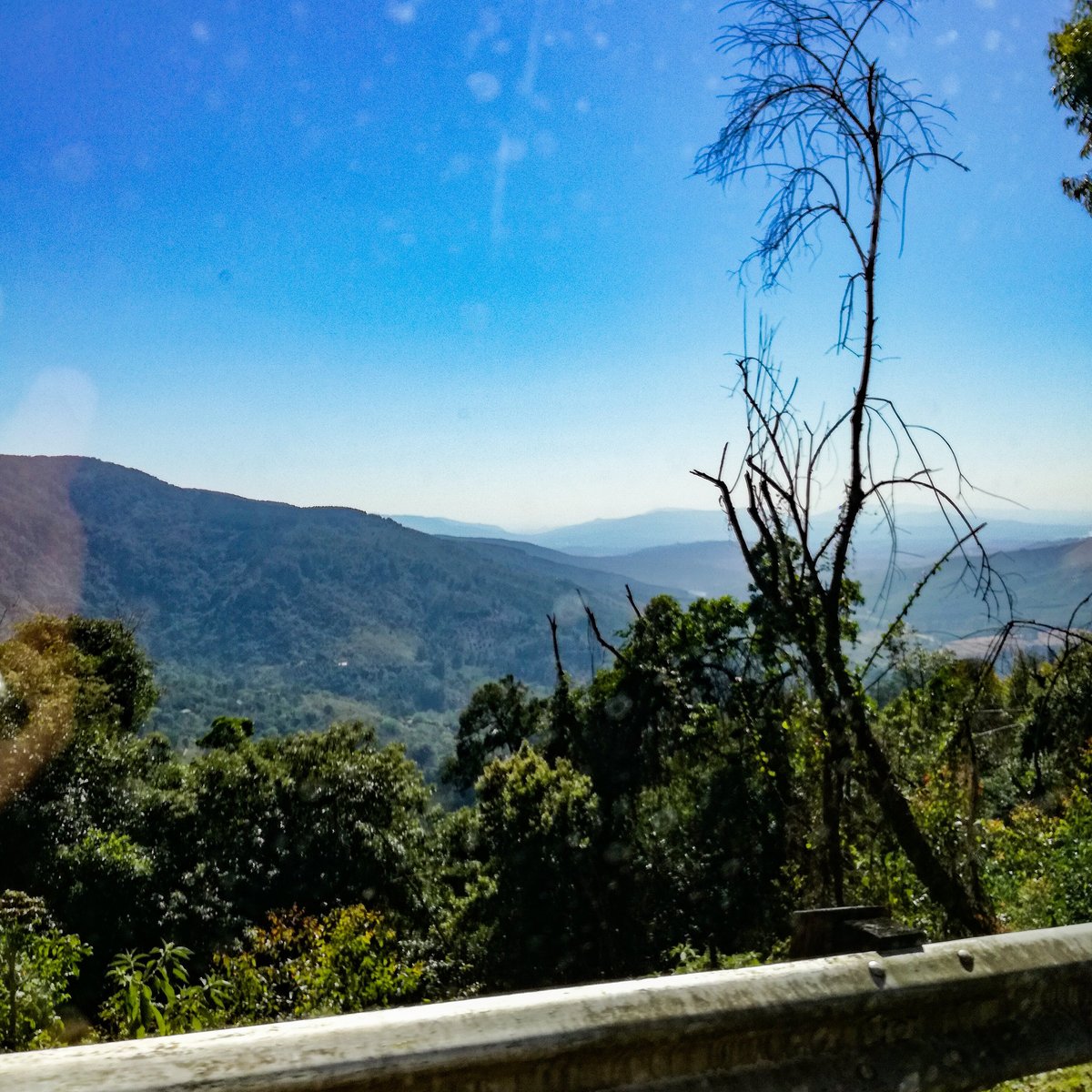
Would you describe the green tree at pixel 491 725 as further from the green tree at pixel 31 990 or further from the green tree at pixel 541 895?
the green tree at pixel 31 990

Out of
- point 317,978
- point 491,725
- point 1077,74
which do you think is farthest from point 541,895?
point 1077,74

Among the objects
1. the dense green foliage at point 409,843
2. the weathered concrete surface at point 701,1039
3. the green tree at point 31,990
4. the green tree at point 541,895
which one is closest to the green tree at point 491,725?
the dense green foliage at point 409,843

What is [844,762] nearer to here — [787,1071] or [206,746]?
[787,1071]

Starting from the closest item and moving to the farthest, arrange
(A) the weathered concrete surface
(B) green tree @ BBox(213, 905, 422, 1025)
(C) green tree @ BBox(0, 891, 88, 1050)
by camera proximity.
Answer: (A) the weathered concrete surface, (C) green tree @ BBox(0, 891, 88, 1050), (B) green tree @ BBox(213, 905, 422, 1025)

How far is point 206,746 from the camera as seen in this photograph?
113 ft

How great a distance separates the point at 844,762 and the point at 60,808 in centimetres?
2145

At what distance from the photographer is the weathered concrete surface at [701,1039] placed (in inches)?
46.8

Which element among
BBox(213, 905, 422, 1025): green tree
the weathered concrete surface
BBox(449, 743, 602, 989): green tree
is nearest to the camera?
the weathered concrete surface

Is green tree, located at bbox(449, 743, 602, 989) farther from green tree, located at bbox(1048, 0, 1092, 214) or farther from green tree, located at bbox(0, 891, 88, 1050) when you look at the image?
green tree, located at bbox(1048, 0, 1092, 214)

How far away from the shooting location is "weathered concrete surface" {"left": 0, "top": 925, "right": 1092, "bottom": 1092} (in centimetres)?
119

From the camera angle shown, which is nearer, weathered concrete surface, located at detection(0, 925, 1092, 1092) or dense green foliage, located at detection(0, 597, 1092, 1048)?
weathered concrete surface, located at detection(0, 925, 1092, 1092)

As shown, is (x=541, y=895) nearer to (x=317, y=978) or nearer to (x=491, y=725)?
(x=317, y=978)

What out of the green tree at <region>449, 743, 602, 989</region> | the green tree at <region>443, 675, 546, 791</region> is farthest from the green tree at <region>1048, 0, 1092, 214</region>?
the green tree at <region>443, 675, 546, 791</region>

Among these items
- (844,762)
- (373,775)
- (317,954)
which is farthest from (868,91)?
(373,775)
